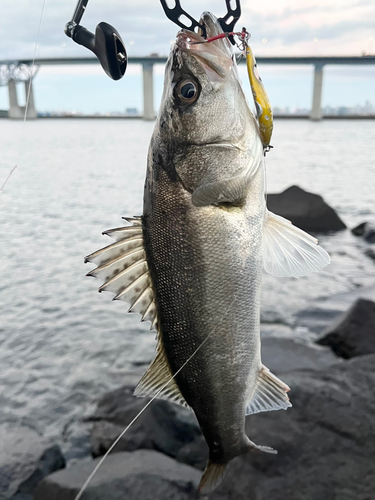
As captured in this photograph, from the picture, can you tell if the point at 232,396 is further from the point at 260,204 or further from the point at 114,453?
the point at 114,453

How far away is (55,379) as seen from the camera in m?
6.36

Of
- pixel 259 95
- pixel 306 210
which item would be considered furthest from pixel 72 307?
pixel 306 210

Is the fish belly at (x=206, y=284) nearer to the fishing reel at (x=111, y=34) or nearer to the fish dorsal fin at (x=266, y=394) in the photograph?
the fish dorsal fin at (x=266, y=394)

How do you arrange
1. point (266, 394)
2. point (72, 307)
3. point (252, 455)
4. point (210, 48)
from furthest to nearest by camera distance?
point (72, 307)
point (252, 455)
point (266, 394)
point (210, 48)

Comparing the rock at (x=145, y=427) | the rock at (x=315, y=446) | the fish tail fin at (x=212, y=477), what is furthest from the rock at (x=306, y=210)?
the fish tail fin at (x=212, y=477)

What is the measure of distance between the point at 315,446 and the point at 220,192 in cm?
268

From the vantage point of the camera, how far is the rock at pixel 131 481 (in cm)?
358

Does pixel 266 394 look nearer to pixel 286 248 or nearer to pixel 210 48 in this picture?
pixel 286 248

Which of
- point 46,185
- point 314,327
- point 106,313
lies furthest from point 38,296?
point 46,185

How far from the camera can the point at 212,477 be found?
3.01 meters

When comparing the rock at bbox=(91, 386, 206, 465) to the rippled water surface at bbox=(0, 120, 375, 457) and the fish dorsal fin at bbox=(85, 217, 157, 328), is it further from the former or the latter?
the fish dorsal fin at bbox=(85, 217, 157, 328)

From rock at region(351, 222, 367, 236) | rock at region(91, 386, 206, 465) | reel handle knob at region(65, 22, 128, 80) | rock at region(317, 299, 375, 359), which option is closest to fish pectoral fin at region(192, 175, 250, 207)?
reel handle knob at region(65, 22, 128, 80)

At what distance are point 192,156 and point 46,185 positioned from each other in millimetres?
23845

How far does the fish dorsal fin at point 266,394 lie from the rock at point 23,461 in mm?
2369
